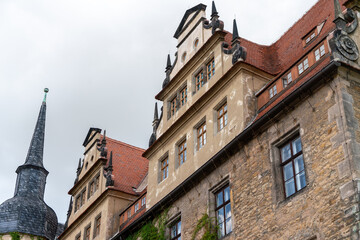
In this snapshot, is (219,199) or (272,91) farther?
(219,199)

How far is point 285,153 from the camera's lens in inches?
627

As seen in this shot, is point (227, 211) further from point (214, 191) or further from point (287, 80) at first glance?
point (287, 80)

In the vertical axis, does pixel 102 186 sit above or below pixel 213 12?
below

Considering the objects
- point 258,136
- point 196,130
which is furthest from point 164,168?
point 258,136

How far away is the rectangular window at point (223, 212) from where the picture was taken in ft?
56.4

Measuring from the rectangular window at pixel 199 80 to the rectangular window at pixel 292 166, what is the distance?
19.2 ft

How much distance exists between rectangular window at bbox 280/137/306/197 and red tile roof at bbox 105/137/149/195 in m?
12.1

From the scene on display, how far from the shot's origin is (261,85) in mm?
19031

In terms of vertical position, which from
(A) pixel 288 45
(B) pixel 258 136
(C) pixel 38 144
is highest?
(C) pixel 38 144

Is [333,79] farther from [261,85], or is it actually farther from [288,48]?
[288,48]

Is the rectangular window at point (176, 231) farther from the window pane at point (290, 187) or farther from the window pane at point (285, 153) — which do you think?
the window pane at point (290, 187)

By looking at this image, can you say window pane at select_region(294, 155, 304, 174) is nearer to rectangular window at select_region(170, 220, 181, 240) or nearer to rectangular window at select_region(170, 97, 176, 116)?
rectangular window at select_region(170, 220, 181, 240)

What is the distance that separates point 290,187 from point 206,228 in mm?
3602

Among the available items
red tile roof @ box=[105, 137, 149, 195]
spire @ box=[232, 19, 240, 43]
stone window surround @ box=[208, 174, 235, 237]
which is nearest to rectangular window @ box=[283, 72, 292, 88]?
stone window surround @ box=[208, 174, 235, 237]
